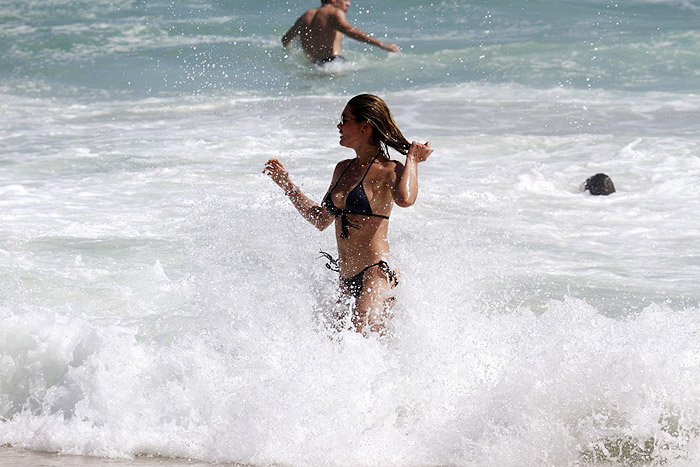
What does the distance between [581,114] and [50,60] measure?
415 inches

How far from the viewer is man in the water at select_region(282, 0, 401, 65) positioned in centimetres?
1627

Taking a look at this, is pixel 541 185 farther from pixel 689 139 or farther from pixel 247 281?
pixel 247 281

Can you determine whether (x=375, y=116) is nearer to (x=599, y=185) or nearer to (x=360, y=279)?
(x=360, y=279)

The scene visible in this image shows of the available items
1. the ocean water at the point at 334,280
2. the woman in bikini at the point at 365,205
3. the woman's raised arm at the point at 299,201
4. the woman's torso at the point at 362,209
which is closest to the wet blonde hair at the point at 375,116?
the woman in bikini at the point at 365,205

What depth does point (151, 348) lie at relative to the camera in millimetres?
5543

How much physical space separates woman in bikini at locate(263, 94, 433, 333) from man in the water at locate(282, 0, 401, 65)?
→ 36.4 ft

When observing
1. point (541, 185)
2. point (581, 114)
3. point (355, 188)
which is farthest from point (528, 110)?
point (355, 188)

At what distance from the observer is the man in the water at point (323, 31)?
16266 mm

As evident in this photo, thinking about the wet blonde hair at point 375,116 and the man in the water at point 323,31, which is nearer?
the wet blonde hair at point 375,116

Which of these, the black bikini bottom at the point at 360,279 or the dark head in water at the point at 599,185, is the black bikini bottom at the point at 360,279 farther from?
the dark head in water at the point at 599,185

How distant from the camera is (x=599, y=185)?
941cm

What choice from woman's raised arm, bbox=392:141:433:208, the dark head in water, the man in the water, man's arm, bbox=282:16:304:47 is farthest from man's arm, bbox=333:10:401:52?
woman's raised arm, bbox=392:141:433:208

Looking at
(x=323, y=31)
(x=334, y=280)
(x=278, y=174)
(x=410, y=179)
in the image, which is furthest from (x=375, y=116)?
(x=323, y=31)

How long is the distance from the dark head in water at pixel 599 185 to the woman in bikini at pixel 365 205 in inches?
184
